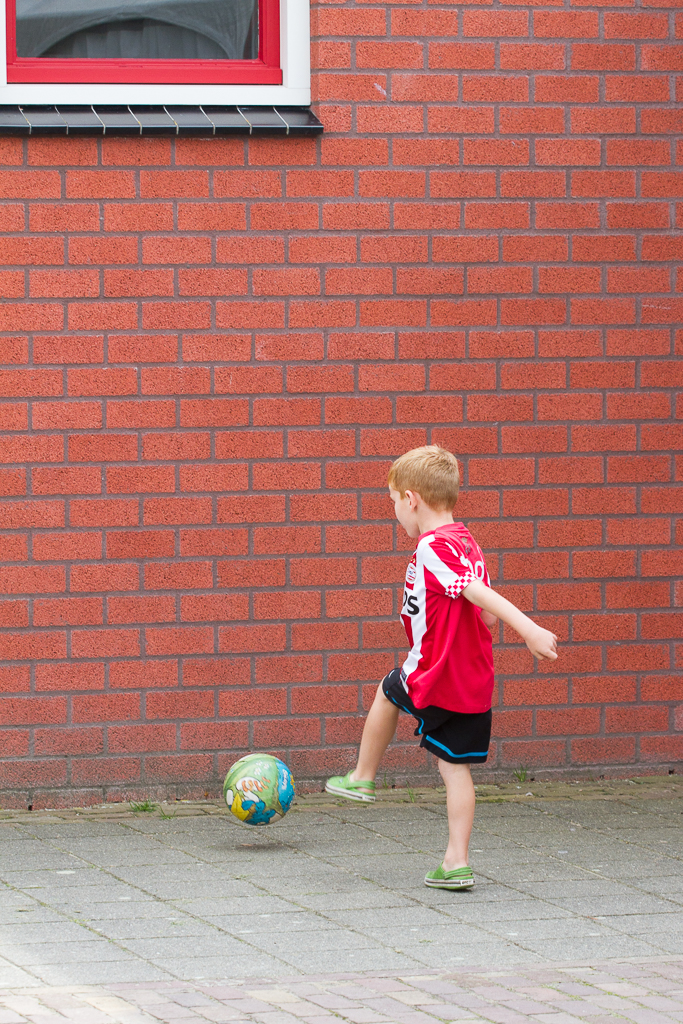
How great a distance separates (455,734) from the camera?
5324 millimetres

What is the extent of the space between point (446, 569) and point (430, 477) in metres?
0.33

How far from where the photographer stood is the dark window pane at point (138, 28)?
660 cm

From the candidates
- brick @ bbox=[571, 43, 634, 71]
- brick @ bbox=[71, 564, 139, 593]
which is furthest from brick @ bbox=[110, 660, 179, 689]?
brick @ bbox=[571, 43, 634, 71]

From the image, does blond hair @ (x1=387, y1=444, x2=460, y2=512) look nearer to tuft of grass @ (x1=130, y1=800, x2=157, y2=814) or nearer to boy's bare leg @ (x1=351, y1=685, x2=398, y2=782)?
boy's bare leg @ (x1=351, y1=685, x2=398, y2=782)

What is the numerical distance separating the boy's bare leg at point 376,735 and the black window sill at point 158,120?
2.54 metres

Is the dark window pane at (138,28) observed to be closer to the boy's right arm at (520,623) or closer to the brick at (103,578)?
the brick at (103,578)

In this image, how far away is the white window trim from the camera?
6520 mm

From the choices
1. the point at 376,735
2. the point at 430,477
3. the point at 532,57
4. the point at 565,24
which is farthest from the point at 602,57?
the point at 376,735

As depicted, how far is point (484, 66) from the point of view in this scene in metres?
6.76

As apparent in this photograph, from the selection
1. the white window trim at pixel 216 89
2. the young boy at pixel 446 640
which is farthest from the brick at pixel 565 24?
the young boy at pixel 446 640

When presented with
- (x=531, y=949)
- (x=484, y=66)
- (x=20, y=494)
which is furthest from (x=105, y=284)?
(x=531, y=949)

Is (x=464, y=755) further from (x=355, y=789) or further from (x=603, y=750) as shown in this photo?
(x=603, y=750)

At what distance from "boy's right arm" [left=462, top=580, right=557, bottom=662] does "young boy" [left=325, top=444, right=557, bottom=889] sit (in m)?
0.05

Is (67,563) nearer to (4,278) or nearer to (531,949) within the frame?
(4,278)
